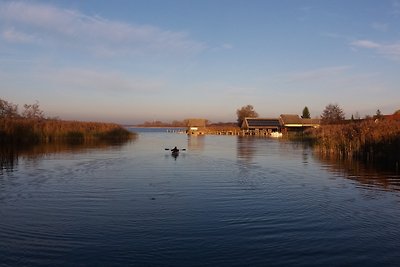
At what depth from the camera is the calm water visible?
8070 millimetres

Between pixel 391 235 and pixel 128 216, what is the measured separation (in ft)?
21.5

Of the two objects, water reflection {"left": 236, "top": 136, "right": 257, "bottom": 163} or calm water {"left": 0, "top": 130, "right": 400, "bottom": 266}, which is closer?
calm water {"left": 0, "top": 130, "right": 400, "bottom": 266}

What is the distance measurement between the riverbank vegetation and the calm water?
2348cm

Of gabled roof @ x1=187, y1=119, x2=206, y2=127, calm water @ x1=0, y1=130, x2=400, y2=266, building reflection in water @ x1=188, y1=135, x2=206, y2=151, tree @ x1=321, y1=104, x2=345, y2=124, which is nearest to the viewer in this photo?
calm water @ x1=0, y1=130, x2=400, y2=266

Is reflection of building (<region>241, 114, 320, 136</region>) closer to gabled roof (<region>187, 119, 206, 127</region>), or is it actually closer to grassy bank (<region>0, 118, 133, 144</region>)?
gabled roof (<region>187, 119, 206, 127</region>)

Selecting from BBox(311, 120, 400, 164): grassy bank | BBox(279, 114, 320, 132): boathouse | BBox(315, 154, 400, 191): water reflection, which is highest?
BBox(279, 114, 320, 132): boathouse

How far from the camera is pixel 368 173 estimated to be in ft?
68.7

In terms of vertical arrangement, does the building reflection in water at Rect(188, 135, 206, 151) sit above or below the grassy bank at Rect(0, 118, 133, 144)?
below

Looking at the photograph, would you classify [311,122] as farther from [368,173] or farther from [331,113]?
[368,173]

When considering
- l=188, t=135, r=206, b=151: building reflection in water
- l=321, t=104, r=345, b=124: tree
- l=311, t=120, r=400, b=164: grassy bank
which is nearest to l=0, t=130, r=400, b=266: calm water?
l=311, t=120, r=400, b=164: grassy bank

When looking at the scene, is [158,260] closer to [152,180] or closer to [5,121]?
[152,180]

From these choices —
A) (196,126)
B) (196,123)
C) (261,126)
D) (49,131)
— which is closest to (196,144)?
(49,131)

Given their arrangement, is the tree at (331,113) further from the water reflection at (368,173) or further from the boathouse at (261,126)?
the water reflection at (368,173)

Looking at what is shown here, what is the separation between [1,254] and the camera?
312 inches
